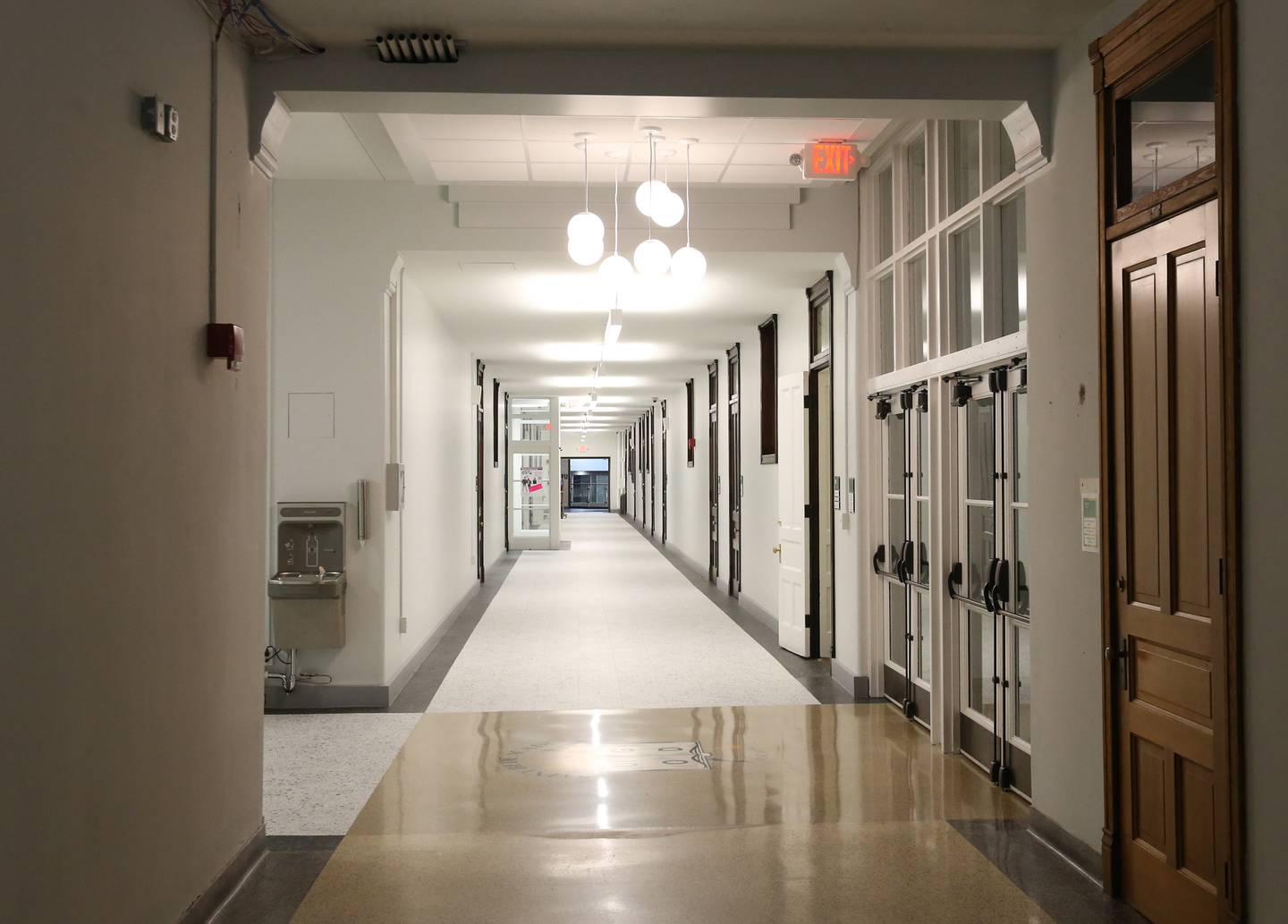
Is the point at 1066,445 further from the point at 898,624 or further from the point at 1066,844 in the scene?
the point at 898,624

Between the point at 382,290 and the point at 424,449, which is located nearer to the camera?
the point at 382,290

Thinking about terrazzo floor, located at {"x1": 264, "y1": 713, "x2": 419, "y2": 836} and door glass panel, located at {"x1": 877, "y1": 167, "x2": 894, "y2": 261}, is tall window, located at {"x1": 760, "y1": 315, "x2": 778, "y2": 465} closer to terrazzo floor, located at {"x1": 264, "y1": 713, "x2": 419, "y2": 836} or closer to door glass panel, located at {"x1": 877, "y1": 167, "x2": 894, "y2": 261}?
door glass panel, located at {"x1": 877, "y1": 167, "x2": 894, "y2": 261}

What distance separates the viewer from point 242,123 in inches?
152

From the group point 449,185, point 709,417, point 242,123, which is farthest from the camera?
point 709,417

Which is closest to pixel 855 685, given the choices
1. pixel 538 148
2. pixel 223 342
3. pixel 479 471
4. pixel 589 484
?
pixel 538 148

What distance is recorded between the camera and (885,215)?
6438 mm

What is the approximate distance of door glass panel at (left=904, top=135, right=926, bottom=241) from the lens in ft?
19.0

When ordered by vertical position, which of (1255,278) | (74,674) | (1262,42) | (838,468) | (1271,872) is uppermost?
(1262,42)

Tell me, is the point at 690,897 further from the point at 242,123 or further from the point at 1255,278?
the point at 242,123

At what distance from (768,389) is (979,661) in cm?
542

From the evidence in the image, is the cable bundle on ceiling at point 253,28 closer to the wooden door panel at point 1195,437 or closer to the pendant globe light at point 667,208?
the pendant globe light at point 667,208

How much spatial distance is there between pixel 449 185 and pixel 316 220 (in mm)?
868

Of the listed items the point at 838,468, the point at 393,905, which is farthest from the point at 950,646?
the point at 393,905

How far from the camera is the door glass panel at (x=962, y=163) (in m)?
5.12
